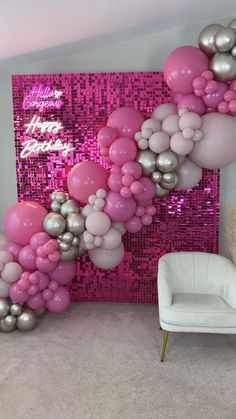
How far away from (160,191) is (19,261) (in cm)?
137

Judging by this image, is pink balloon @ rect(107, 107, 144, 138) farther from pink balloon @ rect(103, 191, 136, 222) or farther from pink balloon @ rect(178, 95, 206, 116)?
pink balloon @ rect(103, 191, 136, 222)

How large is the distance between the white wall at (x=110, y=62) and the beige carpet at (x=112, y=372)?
51.6 inches

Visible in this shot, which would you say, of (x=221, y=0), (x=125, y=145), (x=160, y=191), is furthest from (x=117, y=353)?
(x=221, y=0)

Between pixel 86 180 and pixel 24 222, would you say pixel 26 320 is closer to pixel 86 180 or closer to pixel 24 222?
pixel 24 222

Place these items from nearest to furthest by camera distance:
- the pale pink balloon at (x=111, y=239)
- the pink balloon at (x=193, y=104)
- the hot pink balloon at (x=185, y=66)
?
the hot pink balloon at (x=185, y=66), the pink balloon at (x=193, y=104), the pale pink balloon at (x=111, y=239)

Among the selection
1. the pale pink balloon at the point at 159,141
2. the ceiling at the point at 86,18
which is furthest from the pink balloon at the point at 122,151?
the ceiling at the point at 86,18

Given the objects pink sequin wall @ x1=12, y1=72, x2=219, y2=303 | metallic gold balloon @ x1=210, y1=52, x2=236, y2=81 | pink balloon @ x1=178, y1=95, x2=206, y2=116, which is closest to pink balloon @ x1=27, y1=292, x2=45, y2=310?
pink sequin wall @ x1=12, y1=72, x2=219, y2=303

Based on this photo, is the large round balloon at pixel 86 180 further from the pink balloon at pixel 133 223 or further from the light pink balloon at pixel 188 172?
the light pink balloon at pixel 188 172

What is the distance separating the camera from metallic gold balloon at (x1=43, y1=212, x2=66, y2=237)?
3.30 m

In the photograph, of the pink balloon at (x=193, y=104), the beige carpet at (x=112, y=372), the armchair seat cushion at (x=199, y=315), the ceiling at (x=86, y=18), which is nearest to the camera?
the beige carpet at (x=112, y=372)

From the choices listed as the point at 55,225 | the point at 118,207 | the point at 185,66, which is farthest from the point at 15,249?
the point at 185,66

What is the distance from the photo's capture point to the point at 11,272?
10.7ft

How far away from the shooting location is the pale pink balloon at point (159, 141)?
3.09m

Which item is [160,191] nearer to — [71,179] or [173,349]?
[71,179]
